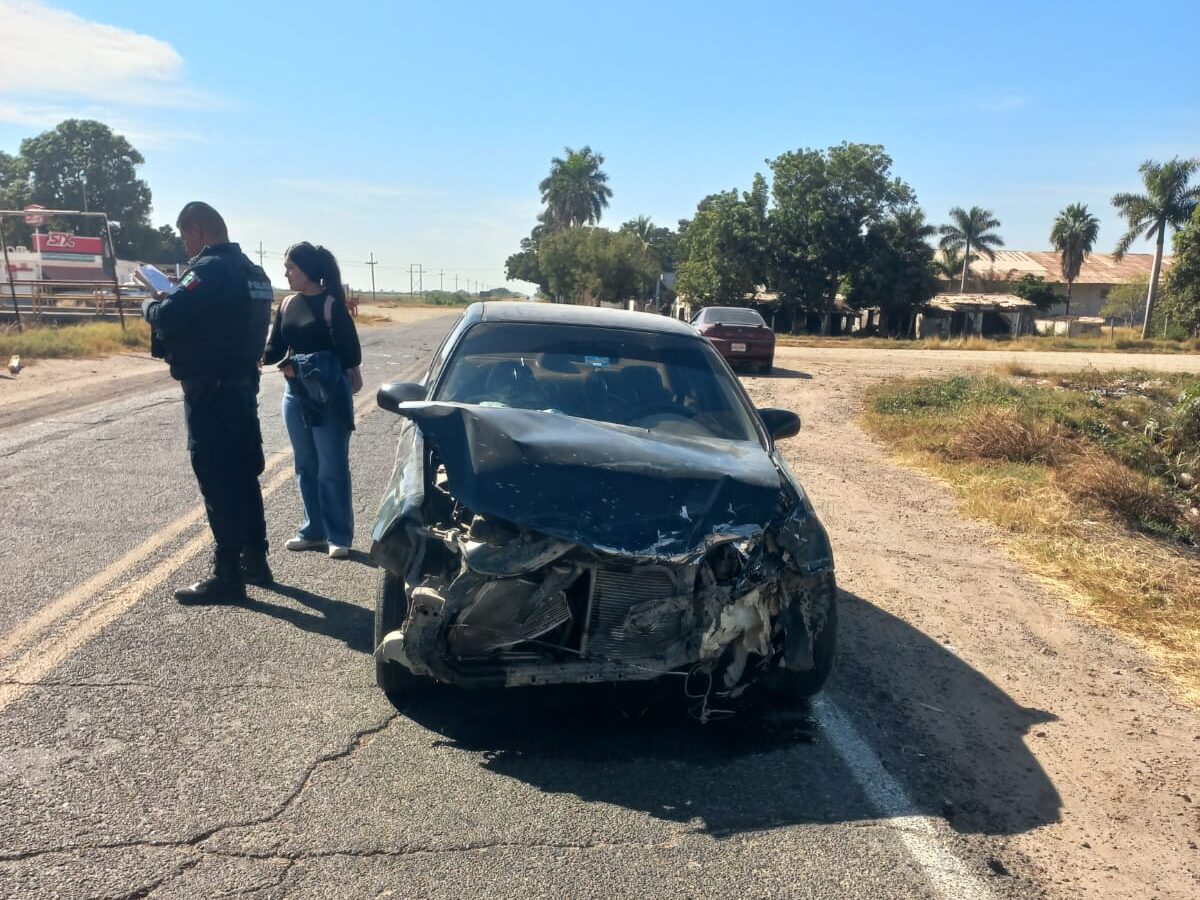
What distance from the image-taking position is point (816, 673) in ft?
13.2

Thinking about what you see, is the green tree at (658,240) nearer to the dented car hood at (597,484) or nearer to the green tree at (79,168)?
the green tree at (79,168)

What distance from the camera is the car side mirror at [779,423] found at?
200 inches

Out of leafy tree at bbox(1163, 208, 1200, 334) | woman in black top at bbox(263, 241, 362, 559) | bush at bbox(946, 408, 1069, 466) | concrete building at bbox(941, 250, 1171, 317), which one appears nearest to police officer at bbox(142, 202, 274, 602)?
woman in black top at bbox(263, 241, 362, 559)

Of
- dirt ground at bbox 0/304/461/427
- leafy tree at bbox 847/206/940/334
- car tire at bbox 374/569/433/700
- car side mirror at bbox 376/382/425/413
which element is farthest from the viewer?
leafy tree at bbox 847/206/940/334

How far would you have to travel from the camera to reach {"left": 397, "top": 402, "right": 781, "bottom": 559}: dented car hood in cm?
340

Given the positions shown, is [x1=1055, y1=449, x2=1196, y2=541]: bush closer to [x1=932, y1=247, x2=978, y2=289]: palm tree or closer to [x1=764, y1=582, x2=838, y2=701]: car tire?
[x1=764, y1=582, x2=838, y2=701]: car tire

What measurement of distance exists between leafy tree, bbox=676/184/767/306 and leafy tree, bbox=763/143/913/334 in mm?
951

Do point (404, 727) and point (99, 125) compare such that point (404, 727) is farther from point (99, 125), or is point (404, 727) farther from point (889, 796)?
point (99, 125)

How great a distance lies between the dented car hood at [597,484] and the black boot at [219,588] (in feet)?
5.33

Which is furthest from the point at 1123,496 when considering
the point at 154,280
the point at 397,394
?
the point at 154,280

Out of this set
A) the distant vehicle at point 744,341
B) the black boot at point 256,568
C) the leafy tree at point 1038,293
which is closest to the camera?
the black boot at point 256,568

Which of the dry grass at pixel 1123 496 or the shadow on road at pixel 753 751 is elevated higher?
the dry grass at pixel 1123 496

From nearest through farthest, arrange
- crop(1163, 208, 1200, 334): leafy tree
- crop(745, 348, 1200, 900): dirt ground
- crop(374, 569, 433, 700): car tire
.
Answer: crop(745, 348, 1200, 900): dirt ground, crop(374, 569, 433, 700): car tire, crop(1163, 208, 1200, 334): leafy tree

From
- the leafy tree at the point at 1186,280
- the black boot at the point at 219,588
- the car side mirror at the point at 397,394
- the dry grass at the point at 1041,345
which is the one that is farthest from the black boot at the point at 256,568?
the leafy tree at the point at 1186,280
